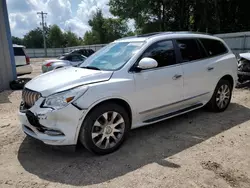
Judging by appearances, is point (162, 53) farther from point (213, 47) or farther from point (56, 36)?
point (56, 36)

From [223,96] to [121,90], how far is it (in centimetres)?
285

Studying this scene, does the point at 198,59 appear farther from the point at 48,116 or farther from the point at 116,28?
the point at 116,28

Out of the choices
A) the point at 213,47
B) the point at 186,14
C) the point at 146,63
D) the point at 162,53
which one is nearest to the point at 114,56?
the point at 146,63

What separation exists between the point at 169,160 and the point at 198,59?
224 centimetres

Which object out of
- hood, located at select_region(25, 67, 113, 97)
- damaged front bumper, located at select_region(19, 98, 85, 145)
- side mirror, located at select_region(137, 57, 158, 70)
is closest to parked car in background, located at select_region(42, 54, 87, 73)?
hood, located at select_region(25, 67, 113, 97)

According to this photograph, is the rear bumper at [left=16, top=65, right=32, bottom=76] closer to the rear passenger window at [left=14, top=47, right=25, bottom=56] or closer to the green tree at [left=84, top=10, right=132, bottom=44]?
the rear passenger window at [left=14, top=47, right=25, bottom=56]

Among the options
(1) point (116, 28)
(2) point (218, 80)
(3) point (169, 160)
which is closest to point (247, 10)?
(2) point (218, 80)

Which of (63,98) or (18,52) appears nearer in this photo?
(63,98)

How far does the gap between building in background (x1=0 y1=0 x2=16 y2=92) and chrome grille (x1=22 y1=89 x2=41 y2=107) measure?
6364 mm

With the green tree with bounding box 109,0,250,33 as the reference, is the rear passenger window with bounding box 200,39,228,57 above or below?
below

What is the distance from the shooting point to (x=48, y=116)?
3.08 metres

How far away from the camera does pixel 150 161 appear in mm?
3283

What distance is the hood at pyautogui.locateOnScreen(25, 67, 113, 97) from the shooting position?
3.23 m

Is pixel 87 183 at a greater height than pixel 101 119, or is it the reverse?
pixel 101 119
